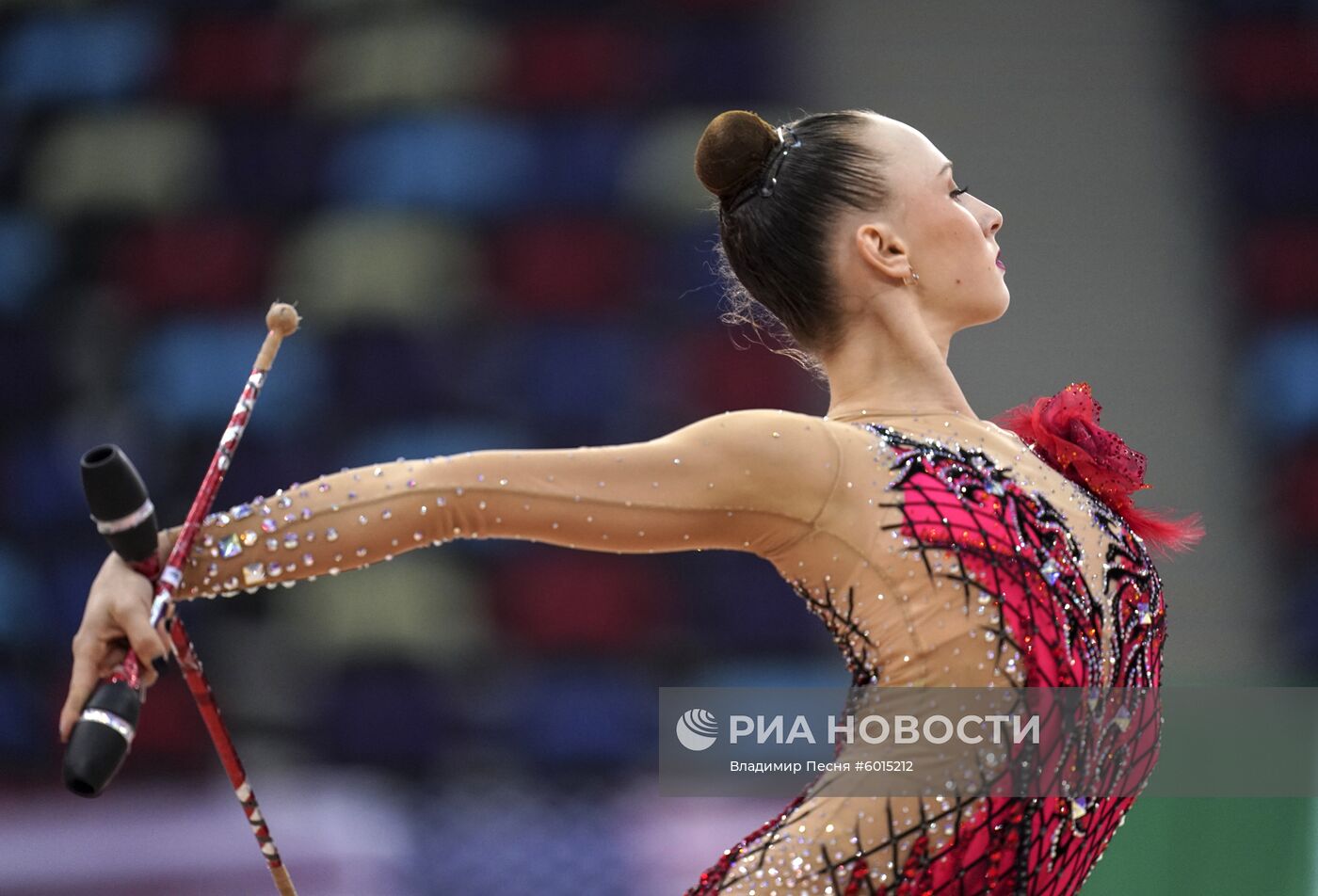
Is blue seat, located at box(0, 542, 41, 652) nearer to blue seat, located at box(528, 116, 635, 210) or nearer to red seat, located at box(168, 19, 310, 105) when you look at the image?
red seat, located at box(168, 19, 310, 105)

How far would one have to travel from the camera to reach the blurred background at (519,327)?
4.28m

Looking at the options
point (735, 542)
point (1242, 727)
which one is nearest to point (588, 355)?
point (1242, 727)

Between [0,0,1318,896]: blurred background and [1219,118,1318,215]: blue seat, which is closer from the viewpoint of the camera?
[0,0,1318,896]: blurred background

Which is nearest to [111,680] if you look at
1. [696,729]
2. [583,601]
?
[696,729]

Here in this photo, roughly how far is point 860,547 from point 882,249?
1.24ft

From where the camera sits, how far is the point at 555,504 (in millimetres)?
1482

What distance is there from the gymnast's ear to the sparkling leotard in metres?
0.21

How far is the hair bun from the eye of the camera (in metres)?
1.78

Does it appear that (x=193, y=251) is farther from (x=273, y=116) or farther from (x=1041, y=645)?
(x=1041, y=645)

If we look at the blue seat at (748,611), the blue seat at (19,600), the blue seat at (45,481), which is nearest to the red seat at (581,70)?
the blue seat at (748,611)

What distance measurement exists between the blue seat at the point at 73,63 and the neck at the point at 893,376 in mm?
3967

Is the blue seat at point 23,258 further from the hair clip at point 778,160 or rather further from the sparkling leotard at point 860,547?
the sparkling leotard at point 860,547

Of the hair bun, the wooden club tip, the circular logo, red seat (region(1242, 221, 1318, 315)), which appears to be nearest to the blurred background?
red seat (region(1242, 221, 1318, 315))

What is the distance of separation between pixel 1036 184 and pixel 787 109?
91 centimetres
